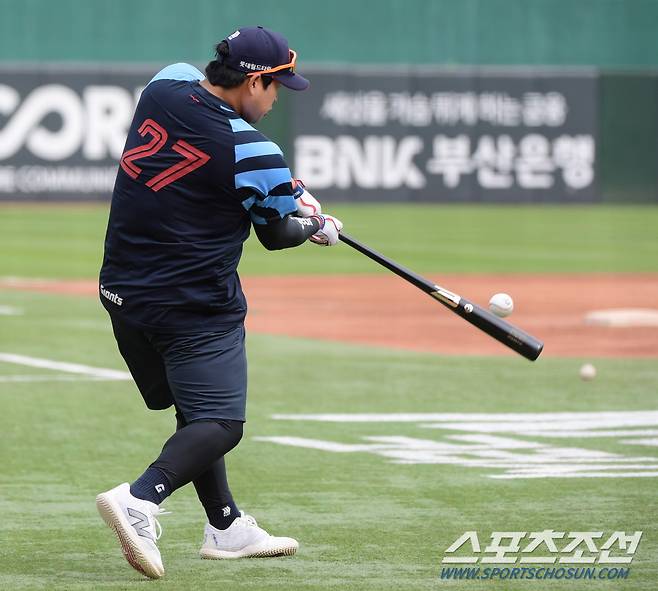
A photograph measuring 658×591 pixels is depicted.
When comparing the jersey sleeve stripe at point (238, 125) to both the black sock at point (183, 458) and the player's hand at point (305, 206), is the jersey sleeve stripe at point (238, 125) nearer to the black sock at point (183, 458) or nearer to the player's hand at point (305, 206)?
the player's hand at point (305, 206)

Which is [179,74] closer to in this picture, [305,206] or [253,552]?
[305,206]

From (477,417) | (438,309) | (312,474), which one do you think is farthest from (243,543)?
(438,309)

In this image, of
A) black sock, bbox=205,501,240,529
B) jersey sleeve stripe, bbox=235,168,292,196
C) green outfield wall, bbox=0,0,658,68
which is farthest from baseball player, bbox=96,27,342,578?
green outfield wall, bbox=0,0,658,68

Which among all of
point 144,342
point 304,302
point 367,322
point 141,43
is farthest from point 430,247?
point 144,342

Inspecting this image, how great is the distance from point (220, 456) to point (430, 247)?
21.4 metres

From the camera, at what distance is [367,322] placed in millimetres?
17281

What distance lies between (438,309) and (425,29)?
1068 inches

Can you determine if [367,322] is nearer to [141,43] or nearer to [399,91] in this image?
[399,91]

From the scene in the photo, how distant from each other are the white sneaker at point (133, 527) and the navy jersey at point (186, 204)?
667 mm

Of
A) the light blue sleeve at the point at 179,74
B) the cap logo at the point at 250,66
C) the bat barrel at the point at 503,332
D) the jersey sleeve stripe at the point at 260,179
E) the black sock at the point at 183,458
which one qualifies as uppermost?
the cap logo at the point at 250,66

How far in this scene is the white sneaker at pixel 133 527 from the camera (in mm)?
6156

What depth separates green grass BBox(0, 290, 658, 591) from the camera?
6441mm

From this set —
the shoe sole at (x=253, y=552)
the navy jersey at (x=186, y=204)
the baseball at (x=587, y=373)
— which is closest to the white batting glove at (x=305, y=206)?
the navy jersey at (x=186, y=204)

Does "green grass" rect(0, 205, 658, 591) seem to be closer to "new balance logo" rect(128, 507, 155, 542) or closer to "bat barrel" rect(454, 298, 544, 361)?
"new balance logo" rect(128, 507, 155, 542)
